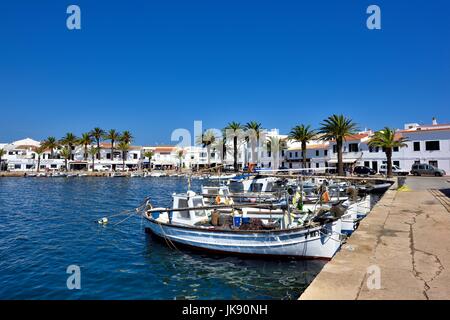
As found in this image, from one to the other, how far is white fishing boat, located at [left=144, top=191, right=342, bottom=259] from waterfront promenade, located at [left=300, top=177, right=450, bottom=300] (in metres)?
2.15

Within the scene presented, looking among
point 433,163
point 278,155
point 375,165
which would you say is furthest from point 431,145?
point 278,155

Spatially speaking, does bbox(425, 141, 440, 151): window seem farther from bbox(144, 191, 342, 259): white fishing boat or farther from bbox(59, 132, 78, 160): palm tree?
bbox(59, 132, 78, 160): palm tree

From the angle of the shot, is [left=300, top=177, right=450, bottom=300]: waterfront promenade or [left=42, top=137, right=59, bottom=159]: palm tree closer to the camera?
[left=300, top=177, right=450, bottom=300]: waterfront promenade

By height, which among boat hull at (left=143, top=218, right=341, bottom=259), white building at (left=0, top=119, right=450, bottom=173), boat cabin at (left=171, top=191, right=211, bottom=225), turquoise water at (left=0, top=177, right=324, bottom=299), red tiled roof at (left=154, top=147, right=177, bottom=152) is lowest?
turquoise water at (left=0, top=177, right=324, bottom=299)

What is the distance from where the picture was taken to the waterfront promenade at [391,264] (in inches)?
227

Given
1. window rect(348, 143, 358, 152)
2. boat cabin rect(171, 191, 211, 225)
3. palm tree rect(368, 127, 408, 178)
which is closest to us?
boat cabin rect(171, 191, 211, 225)

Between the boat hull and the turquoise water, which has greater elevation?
the boat hull

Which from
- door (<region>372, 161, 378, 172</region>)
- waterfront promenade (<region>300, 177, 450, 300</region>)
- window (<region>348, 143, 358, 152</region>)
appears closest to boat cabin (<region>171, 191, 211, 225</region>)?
waterfront promenade (<region>300, 177, 450, 300</region>)

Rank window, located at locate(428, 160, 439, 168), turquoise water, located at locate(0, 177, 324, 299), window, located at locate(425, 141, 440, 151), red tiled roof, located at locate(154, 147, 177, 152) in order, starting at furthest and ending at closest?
red tiled roof, located at locate(154, 147, 177, 152) → window, located at locate(428, 160, 439, 168) → window, located at locate(425, 141, 440, 151) → turquoise water, located at locate(0, 177, 324, 299)

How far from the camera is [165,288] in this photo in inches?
480

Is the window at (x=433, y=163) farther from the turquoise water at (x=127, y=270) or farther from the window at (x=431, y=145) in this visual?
the turquoise water at (x=127, y=270)

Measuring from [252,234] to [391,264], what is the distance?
7652 millimetres

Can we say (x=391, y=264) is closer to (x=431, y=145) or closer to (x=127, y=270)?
(x=127, y=270)

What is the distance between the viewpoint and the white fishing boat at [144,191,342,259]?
14109 millimetres
